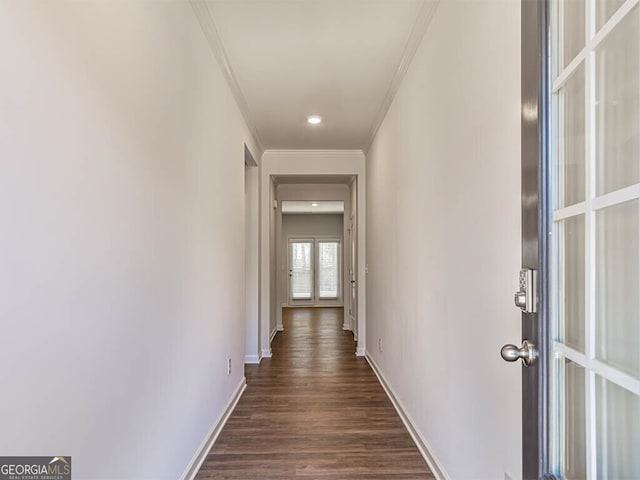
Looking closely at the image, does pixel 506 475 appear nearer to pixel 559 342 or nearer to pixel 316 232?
pixel 559 342

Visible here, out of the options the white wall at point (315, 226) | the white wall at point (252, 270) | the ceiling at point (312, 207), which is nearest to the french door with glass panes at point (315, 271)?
the white wall at point (315, 226)

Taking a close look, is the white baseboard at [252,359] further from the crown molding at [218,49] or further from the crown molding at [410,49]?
the crown molding at [410,49]

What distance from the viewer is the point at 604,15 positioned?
0.79 metres

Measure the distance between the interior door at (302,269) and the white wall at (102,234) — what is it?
915 cm

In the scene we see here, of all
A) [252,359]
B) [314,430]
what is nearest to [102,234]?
[314,430]

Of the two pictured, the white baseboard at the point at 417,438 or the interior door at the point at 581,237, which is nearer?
the interior door at the point at 581,237

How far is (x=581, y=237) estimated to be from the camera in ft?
2.82

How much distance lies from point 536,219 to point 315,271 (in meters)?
10.6

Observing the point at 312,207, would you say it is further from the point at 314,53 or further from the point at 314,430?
the point at 314,430

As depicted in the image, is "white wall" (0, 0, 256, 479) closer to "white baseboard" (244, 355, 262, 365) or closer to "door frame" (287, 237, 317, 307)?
"white baseboard" (244, 355, 262, 365)

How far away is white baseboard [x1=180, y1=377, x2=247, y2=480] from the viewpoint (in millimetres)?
2205

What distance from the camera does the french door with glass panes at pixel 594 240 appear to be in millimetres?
737

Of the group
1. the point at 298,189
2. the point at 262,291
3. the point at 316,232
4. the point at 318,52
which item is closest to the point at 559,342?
the point at 318,52

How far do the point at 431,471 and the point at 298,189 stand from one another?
5662 millimetres
